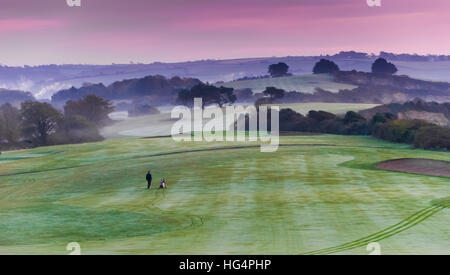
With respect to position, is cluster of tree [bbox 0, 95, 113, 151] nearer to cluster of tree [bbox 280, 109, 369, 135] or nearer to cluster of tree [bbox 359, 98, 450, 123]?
cluster of tree [bbox 280, 109, 369, 135]

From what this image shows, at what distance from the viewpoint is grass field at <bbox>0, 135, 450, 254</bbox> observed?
35.5 meters

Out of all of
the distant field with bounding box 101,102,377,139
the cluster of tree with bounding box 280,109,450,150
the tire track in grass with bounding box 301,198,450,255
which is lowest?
the distant field with bounding box 101,102,377,139

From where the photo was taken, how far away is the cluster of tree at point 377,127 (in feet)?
314

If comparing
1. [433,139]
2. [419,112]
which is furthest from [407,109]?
[433,139]

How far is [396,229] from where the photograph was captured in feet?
127

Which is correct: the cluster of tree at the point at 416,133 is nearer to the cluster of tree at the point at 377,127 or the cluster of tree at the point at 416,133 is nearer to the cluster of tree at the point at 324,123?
the cluster of tree at the point at 377,127

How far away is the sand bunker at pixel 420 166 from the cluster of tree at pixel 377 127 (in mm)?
18940

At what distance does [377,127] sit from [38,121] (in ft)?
264

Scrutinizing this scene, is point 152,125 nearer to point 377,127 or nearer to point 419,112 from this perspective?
point 419,112

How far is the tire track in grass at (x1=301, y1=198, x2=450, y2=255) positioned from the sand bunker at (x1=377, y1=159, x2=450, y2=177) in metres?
19.9

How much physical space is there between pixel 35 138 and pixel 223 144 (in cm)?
6398

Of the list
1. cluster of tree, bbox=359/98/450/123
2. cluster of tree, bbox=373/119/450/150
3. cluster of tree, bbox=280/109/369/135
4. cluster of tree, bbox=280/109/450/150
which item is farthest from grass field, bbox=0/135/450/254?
cluster of tree, bbox=359/98/450/123

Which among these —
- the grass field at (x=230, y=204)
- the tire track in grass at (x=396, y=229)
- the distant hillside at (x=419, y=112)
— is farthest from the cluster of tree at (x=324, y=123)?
the tire track in grass at (x=396, y=229)
